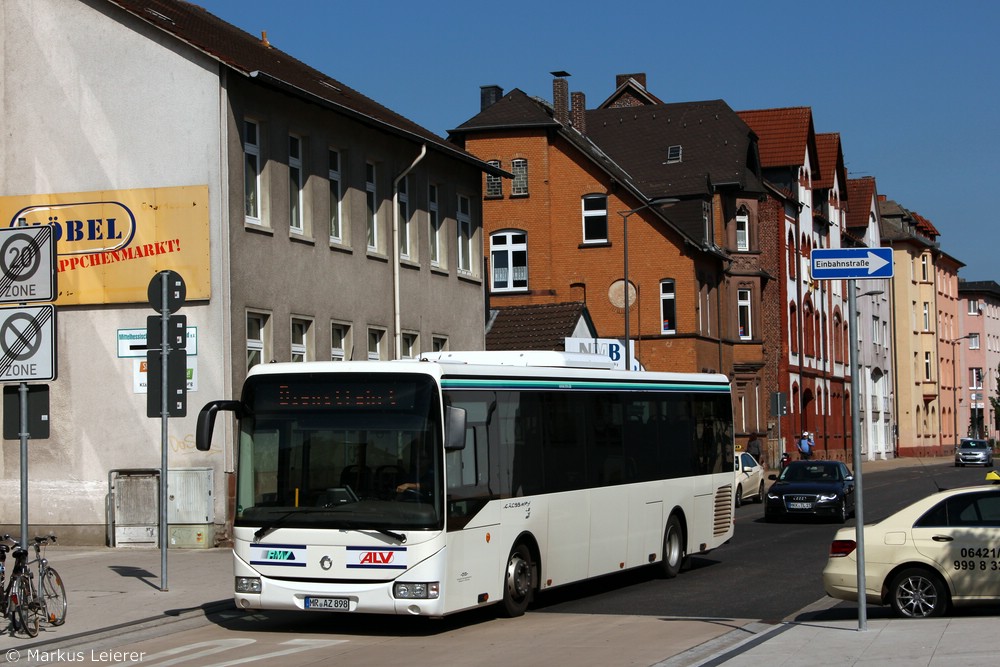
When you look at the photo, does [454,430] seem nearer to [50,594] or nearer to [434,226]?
[50,594]

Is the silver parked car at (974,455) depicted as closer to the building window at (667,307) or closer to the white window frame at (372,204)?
the building window at (667,307)

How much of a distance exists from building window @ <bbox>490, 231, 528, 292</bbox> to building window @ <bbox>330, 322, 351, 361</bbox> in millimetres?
30364

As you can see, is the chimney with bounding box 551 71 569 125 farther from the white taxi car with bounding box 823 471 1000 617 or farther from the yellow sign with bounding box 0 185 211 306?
the white taxi car with bounding box 823 471 1000 617

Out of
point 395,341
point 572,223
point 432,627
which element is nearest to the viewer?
point 432,627

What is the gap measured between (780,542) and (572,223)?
33.2 meters

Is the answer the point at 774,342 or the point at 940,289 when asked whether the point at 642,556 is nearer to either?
the point at 774,342

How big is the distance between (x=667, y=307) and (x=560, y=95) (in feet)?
36.6

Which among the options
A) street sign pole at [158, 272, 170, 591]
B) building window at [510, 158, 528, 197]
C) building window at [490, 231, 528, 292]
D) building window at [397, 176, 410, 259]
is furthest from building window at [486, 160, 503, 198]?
street sign pole at [158, 272, 170, 591]

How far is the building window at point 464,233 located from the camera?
119 ft

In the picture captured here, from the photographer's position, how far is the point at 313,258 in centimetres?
2811

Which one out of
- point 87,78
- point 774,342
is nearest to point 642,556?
point 87,78

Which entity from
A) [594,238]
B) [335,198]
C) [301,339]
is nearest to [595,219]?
[594,238]

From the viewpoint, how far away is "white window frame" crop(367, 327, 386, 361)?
30719 mm

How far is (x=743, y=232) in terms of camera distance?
218 ft
